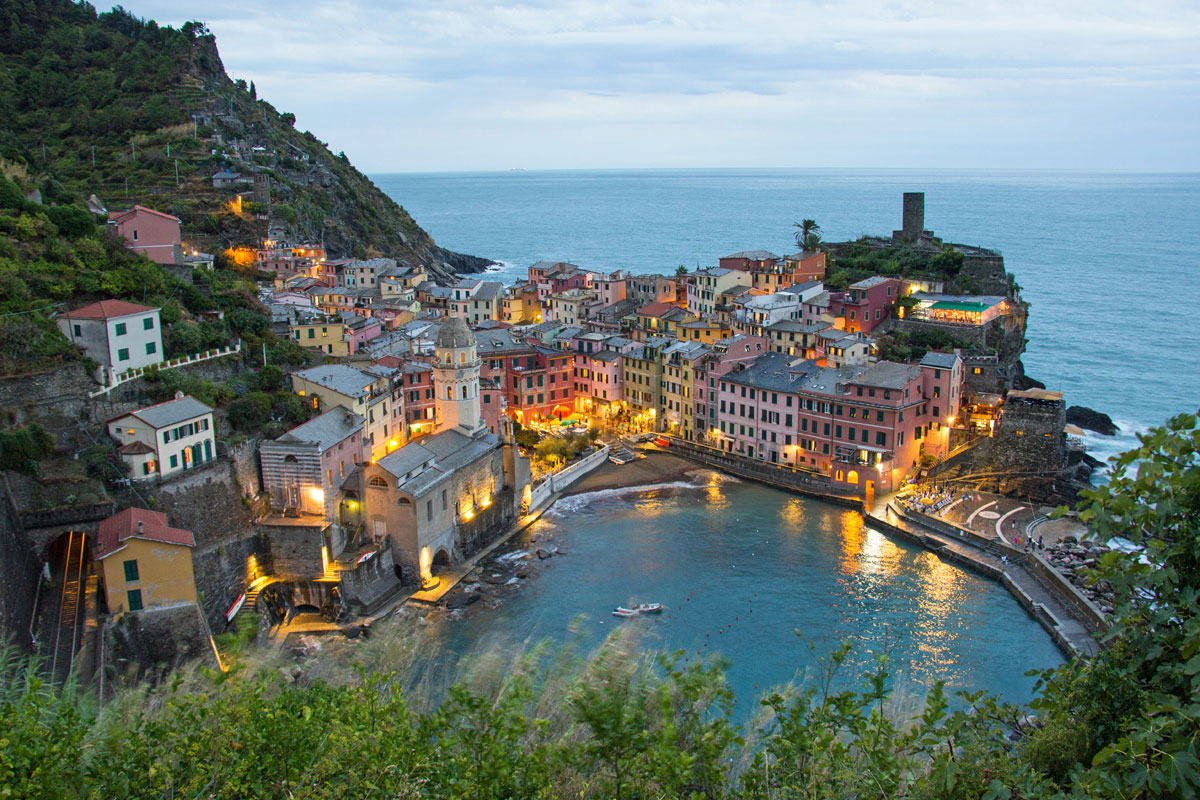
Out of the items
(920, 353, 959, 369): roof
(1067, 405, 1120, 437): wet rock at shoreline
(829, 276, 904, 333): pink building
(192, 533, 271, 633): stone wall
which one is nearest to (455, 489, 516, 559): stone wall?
(192, 533, 271, 633): stone wall

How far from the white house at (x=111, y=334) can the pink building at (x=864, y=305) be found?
36439mm

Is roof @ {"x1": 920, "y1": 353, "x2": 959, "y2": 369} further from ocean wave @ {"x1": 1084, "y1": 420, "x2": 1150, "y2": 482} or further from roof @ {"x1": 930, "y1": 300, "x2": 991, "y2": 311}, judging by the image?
roof @ {"x1": 930, "y1": 300, "x2": 991, "y2": 311}

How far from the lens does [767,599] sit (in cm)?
2958

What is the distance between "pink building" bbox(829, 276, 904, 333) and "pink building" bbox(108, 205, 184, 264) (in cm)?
3516

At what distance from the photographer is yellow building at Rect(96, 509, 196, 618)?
21859 millimetres

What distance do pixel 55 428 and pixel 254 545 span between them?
6.46 meters

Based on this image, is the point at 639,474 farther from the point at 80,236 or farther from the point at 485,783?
the point at 485,783

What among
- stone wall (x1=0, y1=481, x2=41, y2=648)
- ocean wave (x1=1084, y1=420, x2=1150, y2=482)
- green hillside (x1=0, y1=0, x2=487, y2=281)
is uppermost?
green hillside (x1=0, y1=0, x2=487, y2=281)

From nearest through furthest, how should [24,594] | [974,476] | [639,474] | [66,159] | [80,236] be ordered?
1. [24,594]
2. [80,236]
3. [974,476]
4. [639,474]
5. [66,159]

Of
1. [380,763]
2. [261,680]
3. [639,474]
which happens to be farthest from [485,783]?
[639,474]

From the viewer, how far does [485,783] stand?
29.8ft

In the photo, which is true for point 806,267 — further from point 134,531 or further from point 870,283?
point 134,531

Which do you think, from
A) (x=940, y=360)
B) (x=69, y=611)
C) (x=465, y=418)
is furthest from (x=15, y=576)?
(x=940, y=360)

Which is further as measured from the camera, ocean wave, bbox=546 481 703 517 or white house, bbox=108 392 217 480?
ocean wave, bbox=546 481 703 517
